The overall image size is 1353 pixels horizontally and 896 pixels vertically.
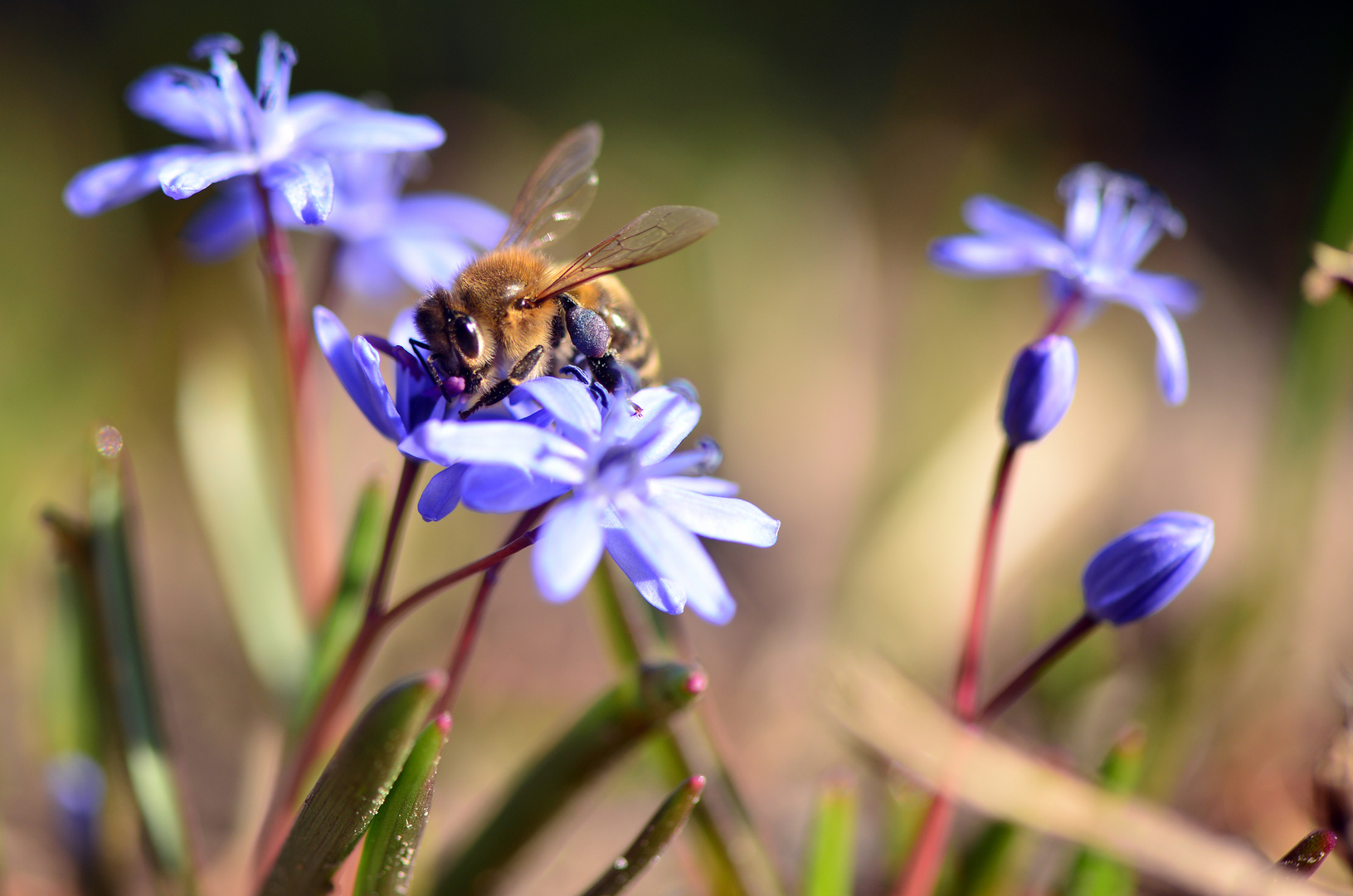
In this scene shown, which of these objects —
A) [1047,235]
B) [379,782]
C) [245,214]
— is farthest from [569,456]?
[245,214]

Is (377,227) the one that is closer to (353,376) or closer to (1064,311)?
(353,376)

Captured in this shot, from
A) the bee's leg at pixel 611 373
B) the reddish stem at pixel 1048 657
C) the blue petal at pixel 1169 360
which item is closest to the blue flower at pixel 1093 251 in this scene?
the blue petal at pixel 1169 360

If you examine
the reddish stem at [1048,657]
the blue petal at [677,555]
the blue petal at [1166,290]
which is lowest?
the reddish stem at [1048,657]

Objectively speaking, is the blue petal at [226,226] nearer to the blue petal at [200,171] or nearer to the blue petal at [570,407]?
the blue petal at [200,171]

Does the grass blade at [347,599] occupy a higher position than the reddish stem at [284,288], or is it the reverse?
the reddish stem at [284,288]

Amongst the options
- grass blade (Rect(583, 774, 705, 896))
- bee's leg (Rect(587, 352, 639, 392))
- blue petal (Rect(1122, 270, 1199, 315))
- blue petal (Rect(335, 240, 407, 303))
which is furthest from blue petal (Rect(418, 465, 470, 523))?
blue petal (Rect(1122, 270, 1199, 315))

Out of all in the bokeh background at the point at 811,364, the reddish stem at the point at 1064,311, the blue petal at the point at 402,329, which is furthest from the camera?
the bokeh background at the point at 811,364

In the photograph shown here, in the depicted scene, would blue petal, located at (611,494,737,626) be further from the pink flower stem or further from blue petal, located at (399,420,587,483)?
the pink flower stem

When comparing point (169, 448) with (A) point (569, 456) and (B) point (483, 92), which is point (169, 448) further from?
(A) point (569, 456)
